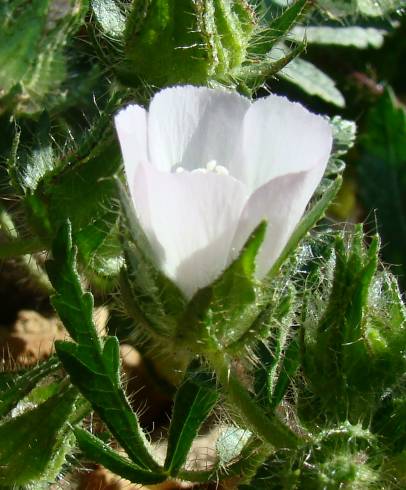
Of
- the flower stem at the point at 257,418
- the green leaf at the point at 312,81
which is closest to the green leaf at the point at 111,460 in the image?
the flower stem at the point at 257,418

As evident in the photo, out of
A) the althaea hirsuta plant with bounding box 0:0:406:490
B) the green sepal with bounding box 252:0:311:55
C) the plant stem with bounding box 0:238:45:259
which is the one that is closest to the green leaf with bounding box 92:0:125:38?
the althaea hirsuta plant with bounding box 0:0:406:490

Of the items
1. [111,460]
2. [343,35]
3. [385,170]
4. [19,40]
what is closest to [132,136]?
[111,460]

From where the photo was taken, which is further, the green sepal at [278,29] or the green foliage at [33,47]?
the green foliage at [33,47]

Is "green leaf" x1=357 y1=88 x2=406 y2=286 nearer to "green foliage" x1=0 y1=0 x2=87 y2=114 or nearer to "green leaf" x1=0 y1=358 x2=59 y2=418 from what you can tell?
"green foliage" x1=0 y1=0 x2=87 y2=114

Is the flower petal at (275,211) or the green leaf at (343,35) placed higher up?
the flower petal at (275,211)

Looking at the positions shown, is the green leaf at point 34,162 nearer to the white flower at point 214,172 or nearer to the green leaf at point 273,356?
the white flower at point 214,172

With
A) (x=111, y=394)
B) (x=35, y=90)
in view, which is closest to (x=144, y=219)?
(x=111, y=394)

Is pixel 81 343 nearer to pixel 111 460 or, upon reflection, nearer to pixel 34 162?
pixel 111 460
